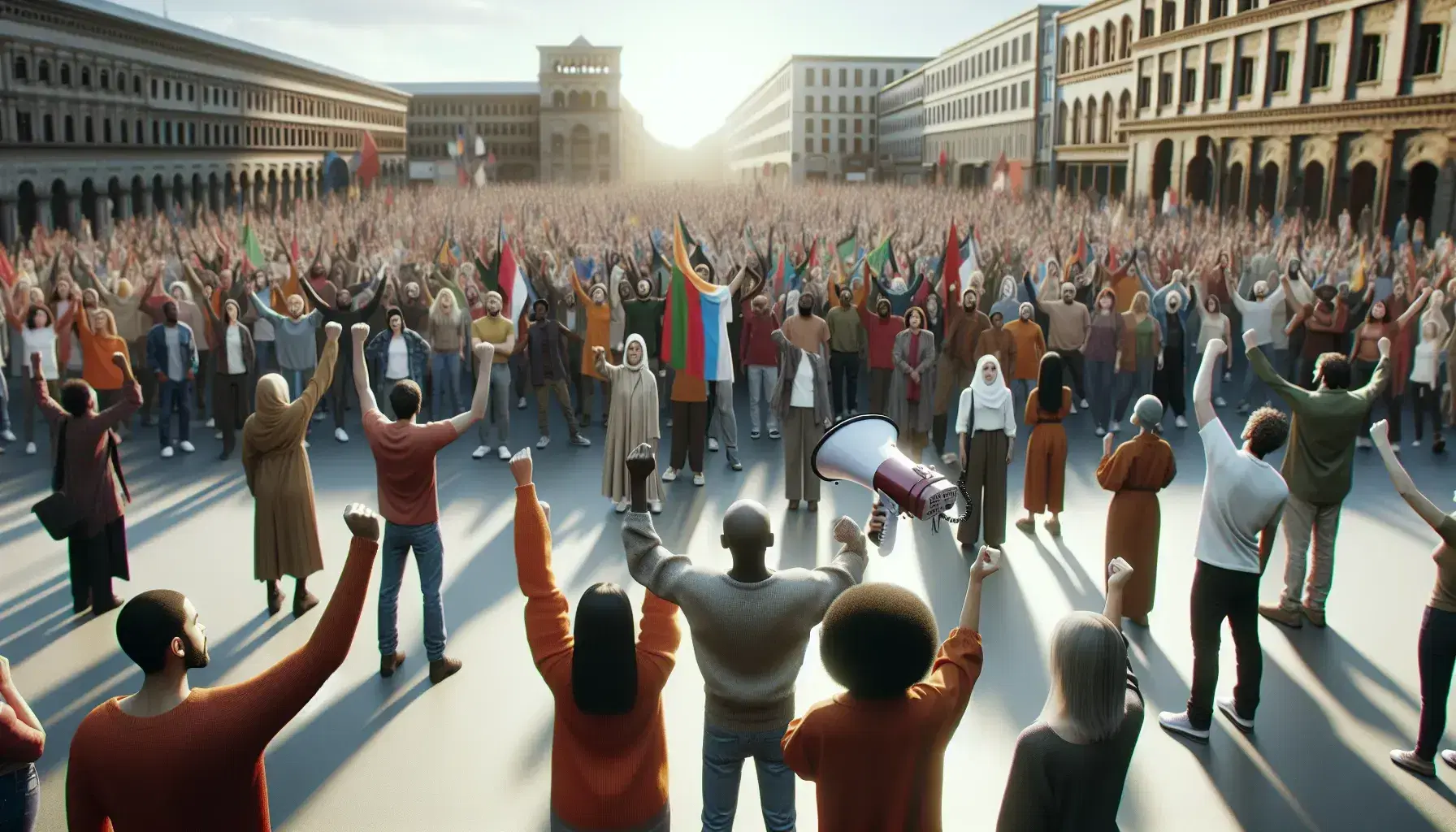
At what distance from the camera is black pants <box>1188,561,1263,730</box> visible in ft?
17.3

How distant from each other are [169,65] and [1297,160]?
1902 inches

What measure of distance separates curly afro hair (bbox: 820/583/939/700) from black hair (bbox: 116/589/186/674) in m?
1.65

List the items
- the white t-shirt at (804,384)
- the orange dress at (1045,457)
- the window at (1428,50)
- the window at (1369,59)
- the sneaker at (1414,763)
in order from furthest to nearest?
the window at (1369,59) < the window at (1428,50) < the white t-shirt at (804,384) < the orange dress at (1045,457) < the sneaker at (1414,763)

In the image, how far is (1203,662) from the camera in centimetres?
538

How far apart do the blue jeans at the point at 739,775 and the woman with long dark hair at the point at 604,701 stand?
14.4 inches

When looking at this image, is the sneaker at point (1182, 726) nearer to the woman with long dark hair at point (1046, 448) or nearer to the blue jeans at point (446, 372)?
the woman with long dark hair at point (1046, 448)

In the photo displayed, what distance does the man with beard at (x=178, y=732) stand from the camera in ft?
8.68

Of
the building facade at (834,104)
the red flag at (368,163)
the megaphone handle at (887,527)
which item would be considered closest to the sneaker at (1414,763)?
the megaphone handle at (887,527)

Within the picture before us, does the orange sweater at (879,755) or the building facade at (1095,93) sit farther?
the building facade at (1095,93)

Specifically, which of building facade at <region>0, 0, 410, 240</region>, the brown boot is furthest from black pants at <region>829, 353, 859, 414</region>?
building facade at <region>0, 0, 410, 240</region>

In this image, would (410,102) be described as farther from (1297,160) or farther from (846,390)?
(846,390)

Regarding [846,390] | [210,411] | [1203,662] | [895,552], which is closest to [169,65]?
[210,411]

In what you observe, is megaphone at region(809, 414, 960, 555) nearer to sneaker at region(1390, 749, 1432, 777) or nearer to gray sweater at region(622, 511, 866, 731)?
gray sweater at region(622, 511, 866, 731)

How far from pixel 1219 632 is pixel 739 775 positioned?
280 cm
